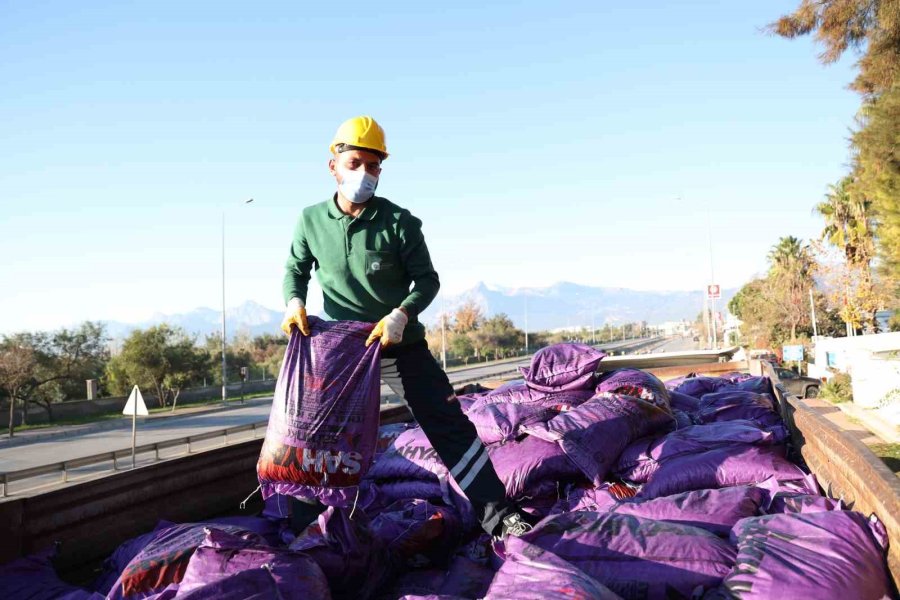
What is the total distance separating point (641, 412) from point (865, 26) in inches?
467

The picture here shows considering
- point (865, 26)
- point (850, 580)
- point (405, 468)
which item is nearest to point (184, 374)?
point (865, 26)

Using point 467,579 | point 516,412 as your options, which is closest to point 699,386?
point 516,412

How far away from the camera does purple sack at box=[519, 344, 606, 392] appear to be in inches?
170

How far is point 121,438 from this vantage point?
1902 centimetres

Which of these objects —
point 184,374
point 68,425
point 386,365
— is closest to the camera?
point 386,365

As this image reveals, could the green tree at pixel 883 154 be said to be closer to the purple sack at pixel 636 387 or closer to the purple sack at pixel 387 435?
the purple sack at pixel 636 387

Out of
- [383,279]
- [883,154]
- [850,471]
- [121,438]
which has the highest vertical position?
[883,154]

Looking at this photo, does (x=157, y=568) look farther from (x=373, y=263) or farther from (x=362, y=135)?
(x=362, y=135)

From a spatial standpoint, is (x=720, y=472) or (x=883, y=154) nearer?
(x=720, y=472)

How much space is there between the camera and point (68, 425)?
23062 millimetres

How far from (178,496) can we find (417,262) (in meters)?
1.35

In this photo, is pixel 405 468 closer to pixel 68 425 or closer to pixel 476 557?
pixel 476 557

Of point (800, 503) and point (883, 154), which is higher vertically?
point (883, 154)

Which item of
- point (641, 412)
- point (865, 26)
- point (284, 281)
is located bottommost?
point (641, 412)
